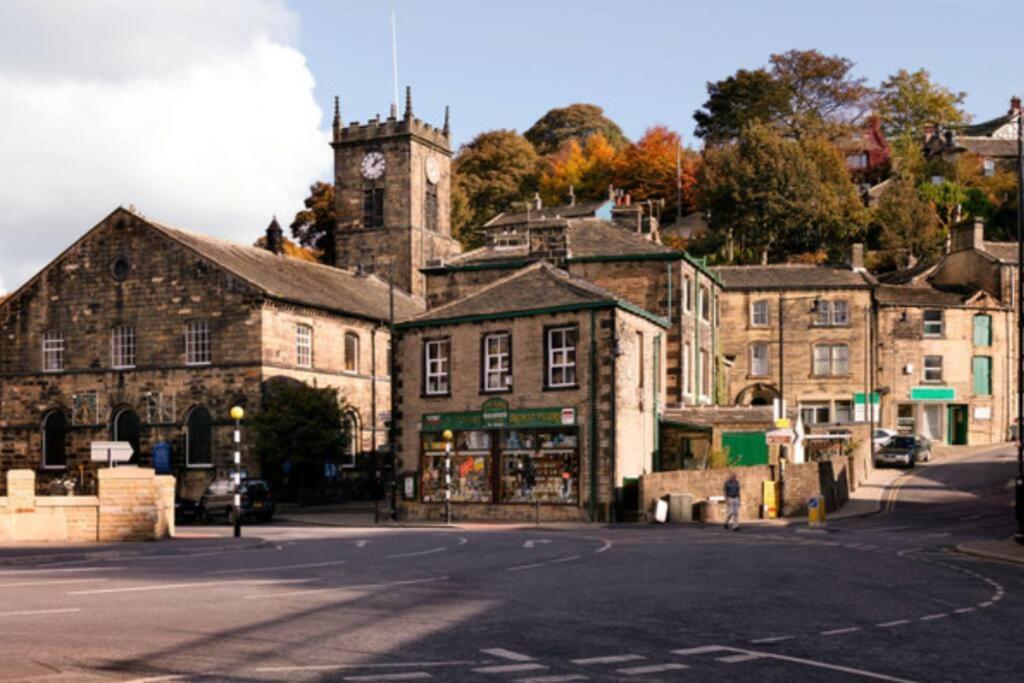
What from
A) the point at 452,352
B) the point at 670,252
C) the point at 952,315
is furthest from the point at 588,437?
the point at 952,315

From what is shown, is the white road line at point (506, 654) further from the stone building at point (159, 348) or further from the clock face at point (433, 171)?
the clock face at point (433, 171)

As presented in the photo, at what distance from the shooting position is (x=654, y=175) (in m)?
101

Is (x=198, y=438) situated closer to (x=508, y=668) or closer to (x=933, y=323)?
(x=933, y=323)

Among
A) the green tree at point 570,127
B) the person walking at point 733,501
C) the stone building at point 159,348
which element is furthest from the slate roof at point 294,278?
the green tree at point 570,127

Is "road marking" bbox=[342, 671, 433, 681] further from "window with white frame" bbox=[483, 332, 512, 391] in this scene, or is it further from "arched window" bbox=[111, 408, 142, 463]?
"arched window" bbox=[111, 408, 142, 463]

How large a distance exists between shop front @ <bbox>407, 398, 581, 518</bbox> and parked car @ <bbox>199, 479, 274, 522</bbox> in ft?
18.3

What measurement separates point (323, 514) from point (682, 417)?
14.4 metres

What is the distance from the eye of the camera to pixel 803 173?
81188mm

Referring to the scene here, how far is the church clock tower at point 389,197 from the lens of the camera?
7712 cm

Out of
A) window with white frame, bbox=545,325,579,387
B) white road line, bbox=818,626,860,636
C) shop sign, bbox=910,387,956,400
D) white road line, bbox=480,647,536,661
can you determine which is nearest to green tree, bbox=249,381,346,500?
window with white frame, bbox=545,325,579,387

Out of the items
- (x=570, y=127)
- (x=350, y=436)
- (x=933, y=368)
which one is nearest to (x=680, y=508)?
(x=350, y=436)

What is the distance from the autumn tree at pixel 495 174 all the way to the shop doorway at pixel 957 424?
39.3 metres

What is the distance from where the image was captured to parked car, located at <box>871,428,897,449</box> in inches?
2409

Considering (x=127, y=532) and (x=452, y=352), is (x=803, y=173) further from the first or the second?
(x=127, y=532)
